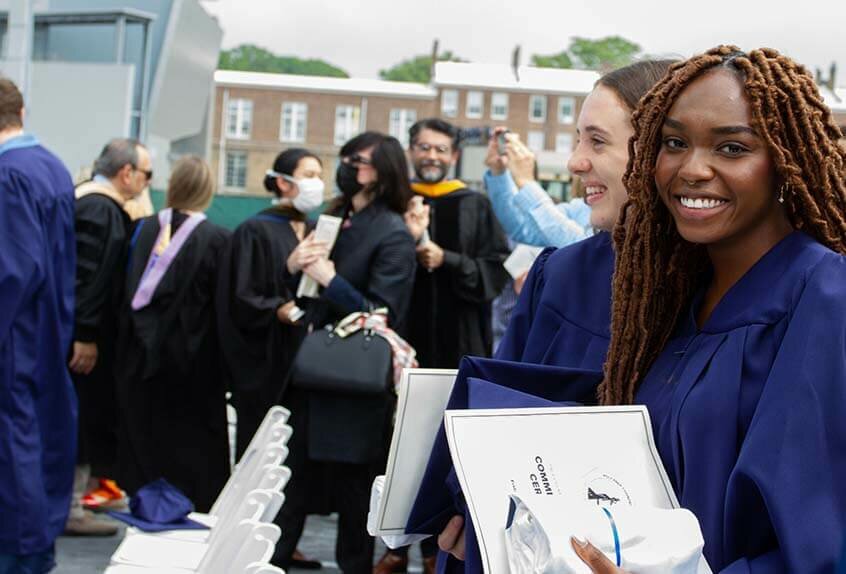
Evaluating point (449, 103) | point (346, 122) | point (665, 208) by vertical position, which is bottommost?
point (665, 208)

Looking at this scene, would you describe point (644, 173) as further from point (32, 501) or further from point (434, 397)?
point (32, 501)

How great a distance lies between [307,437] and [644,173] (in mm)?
3416

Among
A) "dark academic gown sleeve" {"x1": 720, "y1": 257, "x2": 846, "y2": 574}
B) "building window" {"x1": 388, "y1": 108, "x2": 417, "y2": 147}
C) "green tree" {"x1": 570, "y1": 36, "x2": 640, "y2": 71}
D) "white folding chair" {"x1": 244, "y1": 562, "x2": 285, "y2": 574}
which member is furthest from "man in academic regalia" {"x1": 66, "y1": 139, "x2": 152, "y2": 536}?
"green tree" {"x1": 570, "y1": 36, "x2": 640, "y2": 71}

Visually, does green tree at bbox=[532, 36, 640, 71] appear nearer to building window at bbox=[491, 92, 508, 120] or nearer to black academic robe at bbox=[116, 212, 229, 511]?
building window at bbox=[491, 92, 508, 120]

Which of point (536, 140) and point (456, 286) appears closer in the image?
point (456, 286)

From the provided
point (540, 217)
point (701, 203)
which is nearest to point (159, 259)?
point (540, 217)

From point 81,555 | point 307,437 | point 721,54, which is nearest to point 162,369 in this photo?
point 81,555

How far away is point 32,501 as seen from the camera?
497cm

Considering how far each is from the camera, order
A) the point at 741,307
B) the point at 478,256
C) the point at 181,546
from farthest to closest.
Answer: the point at 478,256, the point at 181,546, the point at 741,307

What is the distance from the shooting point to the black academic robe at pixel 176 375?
676 centimetres

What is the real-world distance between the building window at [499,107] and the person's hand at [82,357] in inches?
2576

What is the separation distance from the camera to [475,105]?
7212cm

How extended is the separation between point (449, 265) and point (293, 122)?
62.3 meters

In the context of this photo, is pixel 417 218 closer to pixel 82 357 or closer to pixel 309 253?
pixel 309 253
